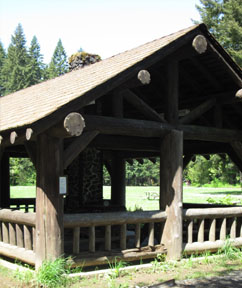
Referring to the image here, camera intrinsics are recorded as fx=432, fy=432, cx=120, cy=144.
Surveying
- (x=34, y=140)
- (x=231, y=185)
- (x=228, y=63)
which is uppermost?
(x=228, y=63)

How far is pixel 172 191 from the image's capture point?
8.82 metres

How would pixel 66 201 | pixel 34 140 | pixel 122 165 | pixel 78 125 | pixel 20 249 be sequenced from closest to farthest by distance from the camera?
1. pixel 78 125
2. pixel 34 140
3. pixel 20 249
4. pixel 66 201
5. pixel 122 165

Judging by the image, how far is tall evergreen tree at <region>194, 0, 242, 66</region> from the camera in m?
30.8

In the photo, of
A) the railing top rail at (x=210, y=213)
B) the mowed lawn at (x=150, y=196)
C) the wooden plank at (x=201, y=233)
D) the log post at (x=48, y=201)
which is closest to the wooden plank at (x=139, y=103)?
the log post at (x=48, y=201)

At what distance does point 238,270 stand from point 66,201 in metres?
6.07

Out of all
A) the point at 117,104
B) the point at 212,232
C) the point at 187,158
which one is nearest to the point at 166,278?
the point at 212,232

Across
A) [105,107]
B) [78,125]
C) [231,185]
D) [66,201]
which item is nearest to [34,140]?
[78,125]

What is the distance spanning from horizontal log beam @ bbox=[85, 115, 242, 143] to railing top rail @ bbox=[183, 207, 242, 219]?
160cm

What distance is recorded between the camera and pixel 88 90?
704 centimetres

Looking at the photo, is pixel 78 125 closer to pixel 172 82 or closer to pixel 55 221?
pixel 55 221

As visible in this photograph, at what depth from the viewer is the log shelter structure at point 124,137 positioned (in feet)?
23.4

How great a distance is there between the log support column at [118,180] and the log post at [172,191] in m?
6.28

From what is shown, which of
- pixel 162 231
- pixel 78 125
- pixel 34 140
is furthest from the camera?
pixel 162 231

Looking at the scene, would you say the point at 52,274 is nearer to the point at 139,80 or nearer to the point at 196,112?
the point at 139,80
